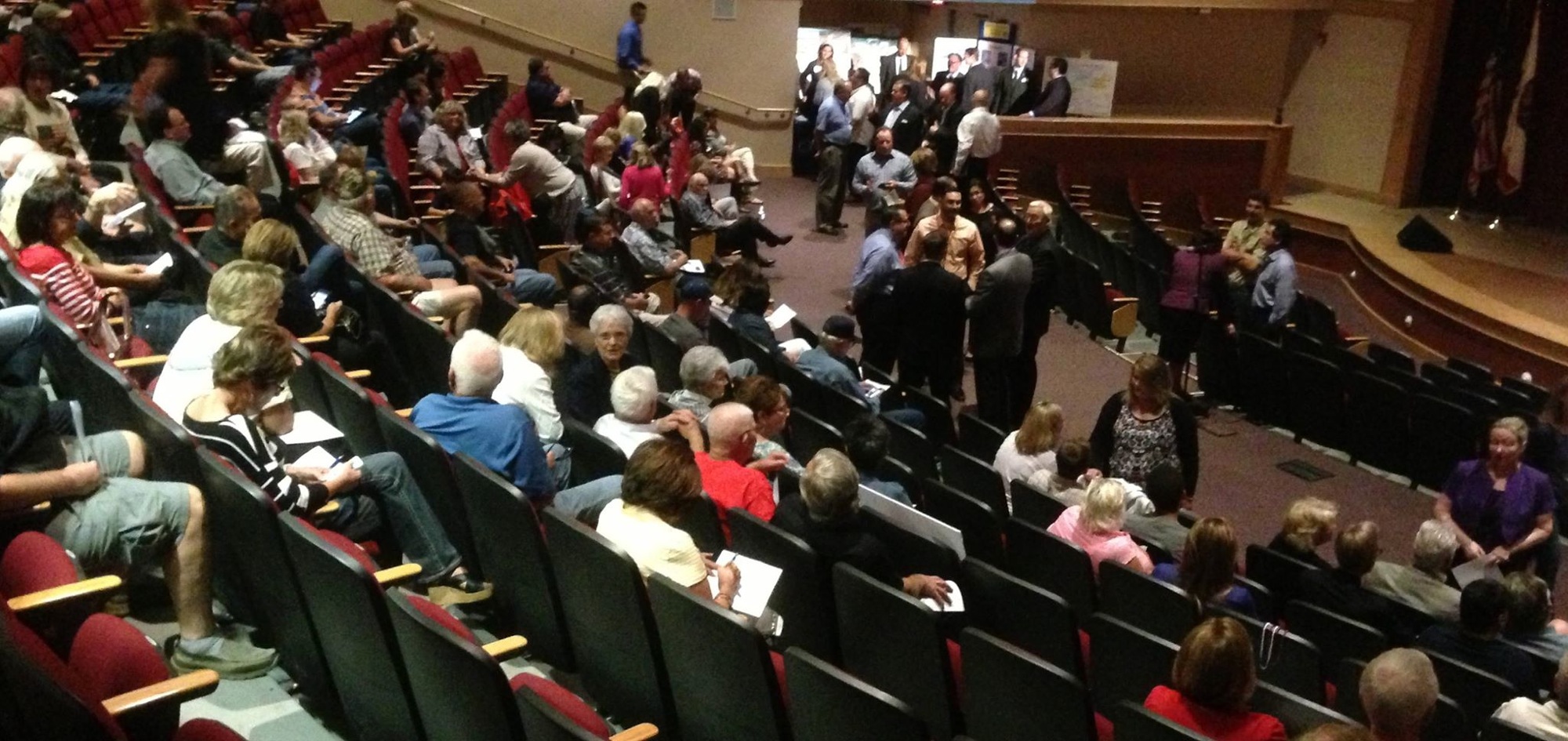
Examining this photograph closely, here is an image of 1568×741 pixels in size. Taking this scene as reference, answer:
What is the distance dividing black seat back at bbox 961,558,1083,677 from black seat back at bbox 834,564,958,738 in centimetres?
30

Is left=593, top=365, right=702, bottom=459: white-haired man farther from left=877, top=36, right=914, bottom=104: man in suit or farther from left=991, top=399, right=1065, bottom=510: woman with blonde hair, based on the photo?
left=877, top=36, right=914, bottom=104: man in suit

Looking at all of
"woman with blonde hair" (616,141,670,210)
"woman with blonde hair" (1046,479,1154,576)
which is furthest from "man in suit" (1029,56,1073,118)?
"woman with blonde hair" (1046,479,1154,576)

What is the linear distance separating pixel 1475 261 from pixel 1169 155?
2611mm

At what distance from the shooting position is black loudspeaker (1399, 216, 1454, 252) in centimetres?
974

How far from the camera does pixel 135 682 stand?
6.91ft

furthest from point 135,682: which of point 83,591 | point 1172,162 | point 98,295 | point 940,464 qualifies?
point 1172,162

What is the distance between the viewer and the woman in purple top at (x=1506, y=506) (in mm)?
4508

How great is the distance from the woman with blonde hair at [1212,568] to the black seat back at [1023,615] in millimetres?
436

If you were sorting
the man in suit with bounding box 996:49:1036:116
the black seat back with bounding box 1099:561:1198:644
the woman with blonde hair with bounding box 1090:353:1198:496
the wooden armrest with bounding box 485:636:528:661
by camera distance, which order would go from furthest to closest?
the man in suit with bounding box 996:49:1036:116 < the woman with blonde hair with bounding box 1090:353:1198:496 < the black seat back with bounding box 1099:561:1198:644 < the wooden armrest with bounding box 485:636:528:661

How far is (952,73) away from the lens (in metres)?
11.9

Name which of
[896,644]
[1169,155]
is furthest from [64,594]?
[1169,155]

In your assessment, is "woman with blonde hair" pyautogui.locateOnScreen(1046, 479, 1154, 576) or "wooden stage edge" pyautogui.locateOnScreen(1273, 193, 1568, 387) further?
"wooden stage edge" pyautogui.locateOnScreen(1273, 193, 1568, 387)

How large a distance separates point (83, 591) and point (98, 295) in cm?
185

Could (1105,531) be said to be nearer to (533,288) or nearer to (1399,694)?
(1399,694)
